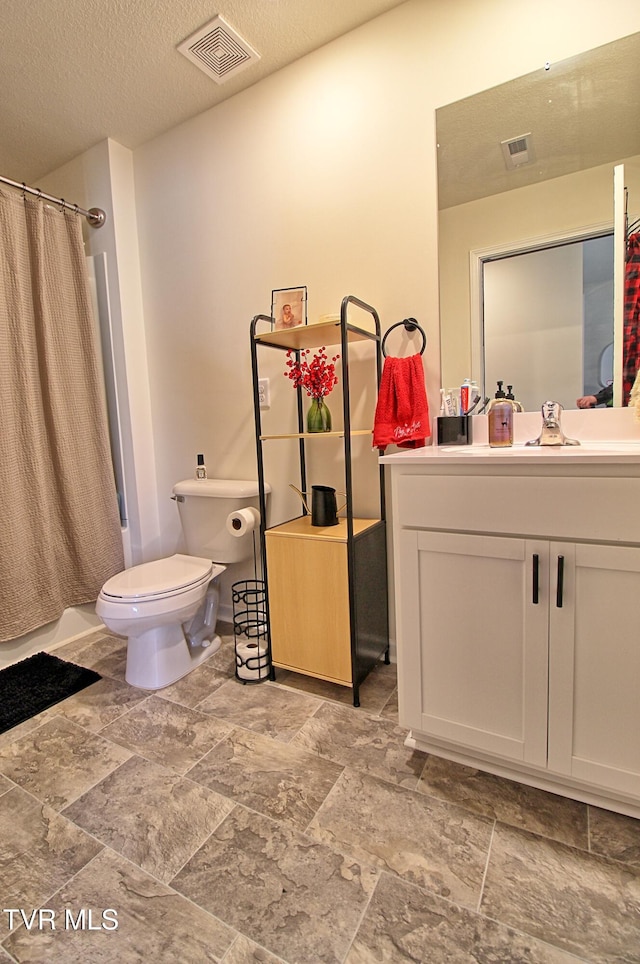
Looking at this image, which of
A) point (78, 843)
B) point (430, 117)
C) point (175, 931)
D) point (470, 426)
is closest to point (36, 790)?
point (78, 843)

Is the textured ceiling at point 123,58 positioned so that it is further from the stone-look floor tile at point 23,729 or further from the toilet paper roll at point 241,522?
the stone-look floor tile at point 23,729

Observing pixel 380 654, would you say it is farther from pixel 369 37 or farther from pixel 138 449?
pixel 369 37

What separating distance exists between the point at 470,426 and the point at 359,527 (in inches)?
20.9

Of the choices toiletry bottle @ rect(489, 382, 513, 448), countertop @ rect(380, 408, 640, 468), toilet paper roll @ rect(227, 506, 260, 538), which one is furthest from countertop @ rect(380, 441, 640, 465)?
toilet paper roll @ rect(227, 506, 260, 538)

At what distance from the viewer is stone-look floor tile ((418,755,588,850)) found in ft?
3.58

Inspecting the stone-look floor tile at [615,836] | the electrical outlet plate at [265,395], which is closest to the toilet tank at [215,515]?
the electrical outlet plate at [265,395]

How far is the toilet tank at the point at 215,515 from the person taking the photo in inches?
78.0

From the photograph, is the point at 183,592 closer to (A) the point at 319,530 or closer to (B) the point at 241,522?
(B) the point at 241,522

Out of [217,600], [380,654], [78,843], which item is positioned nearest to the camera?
[78,843]

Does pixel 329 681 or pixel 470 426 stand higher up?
pixel 470 426

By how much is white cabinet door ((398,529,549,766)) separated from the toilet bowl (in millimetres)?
891

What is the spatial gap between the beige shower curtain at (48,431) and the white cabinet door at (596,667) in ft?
6.86

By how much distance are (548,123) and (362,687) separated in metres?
1.99

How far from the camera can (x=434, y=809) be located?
1.16 metres
